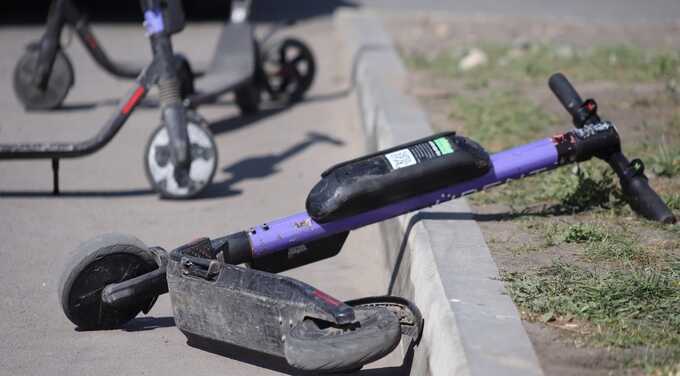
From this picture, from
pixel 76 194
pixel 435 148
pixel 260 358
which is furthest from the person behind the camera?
pixel 76 194

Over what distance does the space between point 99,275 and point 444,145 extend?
1.48m

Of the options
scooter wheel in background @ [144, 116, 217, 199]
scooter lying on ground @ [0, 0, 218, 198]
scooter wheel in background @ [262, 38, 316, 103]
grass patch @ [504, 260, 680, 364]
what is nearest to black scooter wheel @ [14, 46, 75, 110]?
scooter wheel in background @ [262, 38, 316, 103]

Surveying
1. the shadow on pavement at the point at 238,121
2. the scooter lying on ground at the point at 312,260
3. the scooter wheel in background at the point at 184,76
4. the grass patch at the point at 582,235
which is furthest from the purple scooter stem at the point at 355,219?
the shadow on pavement at the point at 238,121

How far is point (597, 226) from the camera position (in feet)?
14.9

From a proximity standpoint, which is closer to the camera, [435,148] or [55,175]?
[435,148]

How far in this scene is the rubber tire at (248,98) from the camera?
333 inches

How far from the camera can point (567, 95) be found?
16.1 feet

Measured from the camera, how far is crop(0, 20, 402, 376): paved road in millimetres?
3914

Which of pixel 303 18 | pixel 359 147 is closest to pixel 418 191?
pixel 359 147

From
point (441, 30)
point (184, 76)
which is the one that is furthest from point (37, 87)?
point (441, 30)

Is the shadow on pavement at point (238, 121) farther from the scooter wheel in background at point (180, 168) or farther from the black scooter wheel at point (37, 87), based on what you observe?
the scooter wheel in background at point (180, 168)

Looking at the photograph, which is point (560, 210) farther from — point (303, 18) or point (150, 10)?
point (303, 18)

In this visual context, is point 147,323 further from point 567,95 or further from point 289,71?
point 289,71

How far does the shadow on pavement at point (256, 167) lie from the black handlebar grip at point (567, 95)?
7.11 ft
